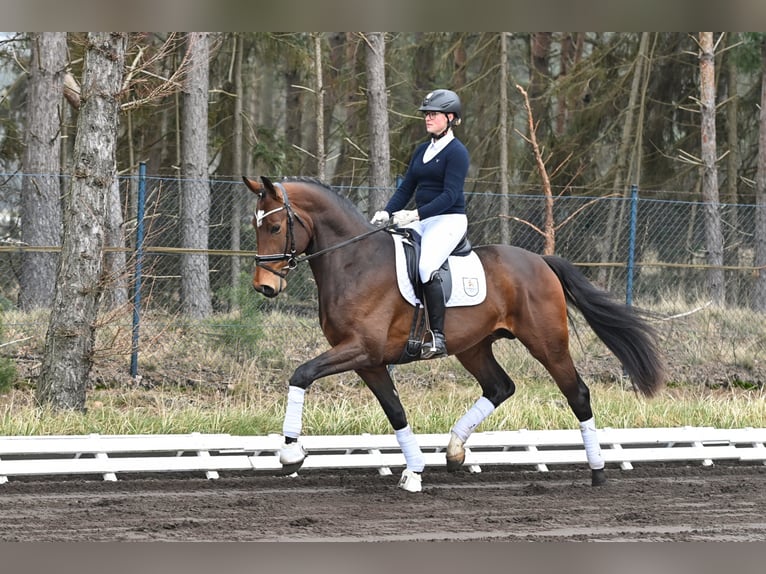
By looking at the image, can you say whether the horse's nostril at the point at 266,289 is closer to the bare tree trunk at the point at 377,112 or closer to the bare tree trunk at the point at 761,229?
the bare tree trunk at the point at 377,112

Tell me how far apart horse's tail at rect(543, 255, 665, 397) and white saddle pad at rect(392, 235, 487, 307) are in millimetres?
848

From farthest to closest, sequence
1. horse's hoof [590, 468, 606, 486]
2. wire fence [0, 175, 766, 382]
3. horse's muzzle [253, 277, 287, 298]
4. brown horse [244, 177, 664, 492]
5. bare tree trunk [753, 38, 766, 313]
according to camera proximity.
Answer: bare tree trunk [753, 38, 766, 313], wire fence [0, 175, 766, 382], horse's hoof [590, 468, 606, 486], brown horse [244, 177, 664, 492], horse's muzzle [253, 277, 287, 298]

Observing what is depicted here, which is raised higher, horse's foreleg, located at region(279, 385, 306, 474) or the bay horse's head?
the bay horse's head

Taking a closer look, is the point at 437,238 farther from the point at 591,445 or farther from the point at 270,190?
the point at 591,445

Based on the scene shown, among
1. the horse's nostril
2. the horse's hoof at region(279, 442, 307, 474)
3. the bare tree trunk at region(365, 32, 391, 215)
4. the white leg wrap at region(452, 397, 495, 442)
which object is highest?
the bare tree trunk at region(365, 32, 391, 215)

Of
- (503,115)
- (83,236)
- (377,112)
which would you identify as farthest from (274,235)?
(503,115)

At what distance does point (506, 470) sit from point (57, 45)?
33.0ft

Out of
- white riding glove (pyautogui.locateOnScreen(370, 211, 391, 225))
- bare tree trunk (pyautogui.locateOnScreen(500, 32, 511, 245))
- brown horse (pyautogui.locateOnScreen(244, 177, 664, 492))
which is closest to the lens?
brown horse (pyautogui.locateOnScreen(244, 177, 664, 492))

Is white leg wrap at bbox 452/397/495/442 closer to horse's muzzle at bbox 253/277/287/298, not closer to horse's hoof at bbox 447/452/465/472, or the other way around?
horse's hoof at bbox 447/452/465/472

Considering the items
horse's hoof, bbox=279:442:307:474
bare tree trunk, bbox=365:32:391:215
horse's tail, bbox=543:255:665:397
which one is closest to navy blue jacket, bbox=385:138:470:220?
horse's tail, bbox=543:255:665:397

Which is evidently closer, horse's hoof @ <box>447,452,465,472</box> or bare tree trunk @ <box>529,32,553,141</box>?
horse's hoof @ <box>447,452,465,472</box>

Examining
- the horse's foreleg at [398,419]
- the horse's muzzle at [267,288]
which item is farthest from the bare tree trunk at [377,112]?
the horse's muzzle at [267,288]

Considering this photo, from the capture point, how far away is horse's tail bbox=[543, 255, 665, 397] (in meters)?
8.20

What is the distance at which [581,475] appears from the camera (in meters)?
8.20
